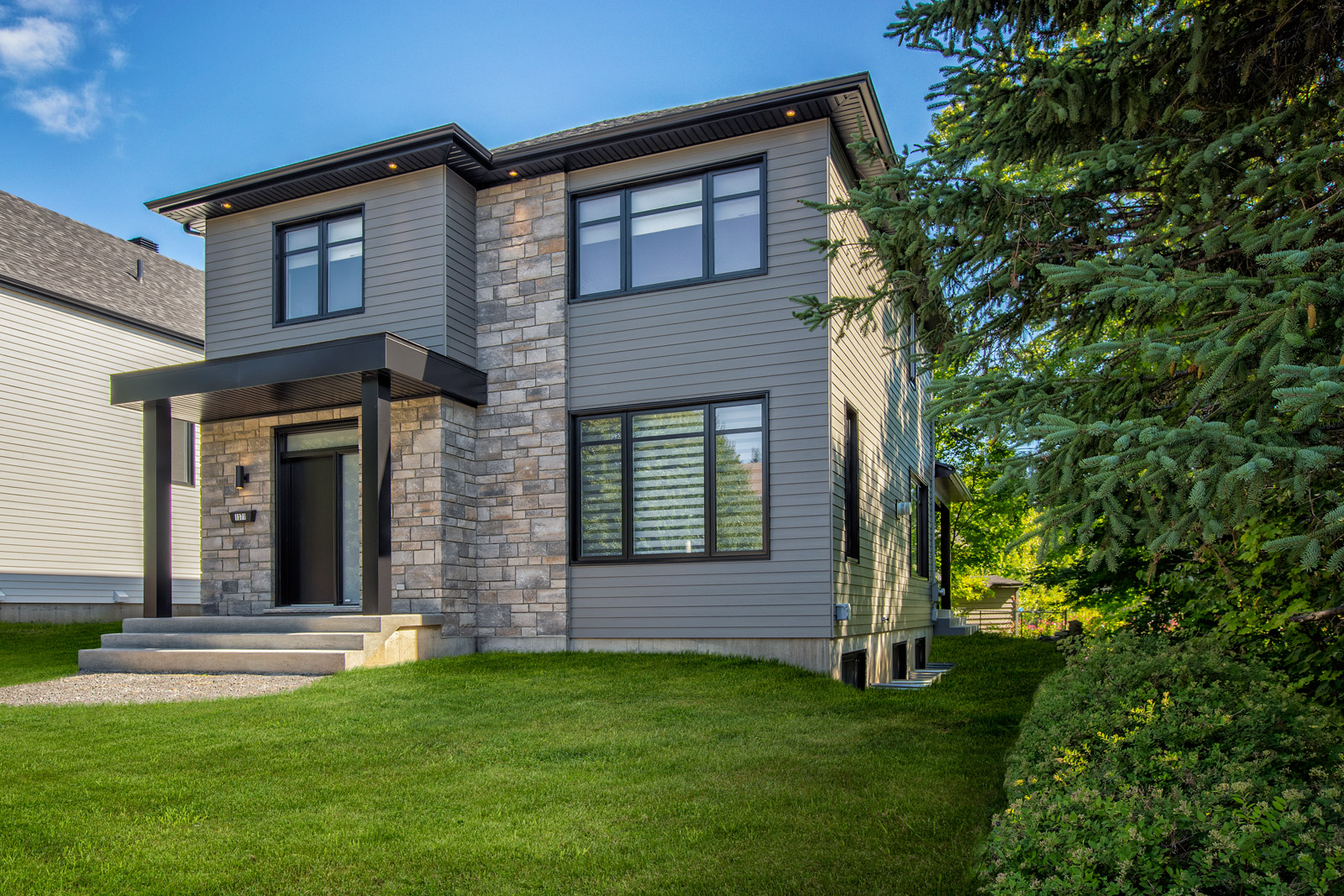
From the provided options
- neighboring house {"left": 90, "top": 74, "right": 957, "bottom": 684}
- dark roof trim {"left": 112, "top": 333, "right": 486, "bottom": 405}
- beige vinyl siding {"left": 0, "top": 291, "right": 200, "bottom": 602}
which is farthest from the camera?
beige vinyl siding {"left": 0, "top": 291, "right": 200, "bottom": 602}

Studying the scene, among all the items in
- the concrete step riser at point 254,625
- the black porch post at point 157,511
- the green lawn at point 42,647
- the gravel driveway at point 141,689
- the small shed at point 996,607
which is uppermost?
the black porch post at point 157,511

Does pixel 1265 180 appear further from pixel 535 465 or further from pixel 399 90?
pixel 399 90

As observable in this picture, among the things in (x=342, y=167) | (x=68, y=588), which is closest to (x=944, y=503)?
(x=342, y=167)

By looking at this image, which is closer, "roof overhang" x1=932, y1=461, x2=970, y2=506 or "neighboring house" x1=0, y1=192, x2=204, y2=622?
"neighboring house" x1=0, y1=192, x2=204, y2=622

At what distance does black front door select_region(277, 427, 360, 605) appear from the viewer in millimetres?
10680

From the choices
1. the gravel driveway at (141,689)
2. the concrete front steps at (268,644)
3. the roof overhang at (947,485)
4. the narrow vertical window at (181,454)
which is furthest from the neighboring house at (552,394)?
the roof overhang at (947,485)

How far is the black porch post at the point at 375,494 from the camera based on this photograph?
8984mm

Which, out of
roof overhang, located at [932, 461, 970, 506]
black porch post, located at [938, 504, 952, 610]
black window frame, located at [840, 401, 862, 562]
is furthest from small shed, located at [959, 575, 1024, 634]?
black window frame, located at [840, 401, 862, 562]

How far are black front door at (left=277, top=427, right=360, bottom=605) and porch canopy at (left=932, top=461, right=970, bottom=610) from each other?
9.99m

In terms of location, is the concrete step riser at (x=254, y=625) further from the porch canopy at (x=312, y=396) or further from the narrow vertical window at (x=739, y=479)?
the narrow vertical window at (x=739, y=479)

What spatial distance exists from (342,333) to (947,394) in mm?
8387

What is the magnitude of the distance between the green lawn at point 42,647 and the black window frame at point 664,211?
620cm

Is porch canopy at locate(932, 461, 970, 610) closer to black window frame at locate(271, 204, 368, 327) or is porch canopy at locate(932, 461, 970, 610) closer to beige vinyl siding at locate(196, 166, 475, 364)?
beige vinyl siding at locate(196, 166, 475, 364)

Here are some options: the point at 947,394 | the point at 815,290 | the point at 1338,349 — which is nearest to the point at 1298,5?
the point at 1338,349
